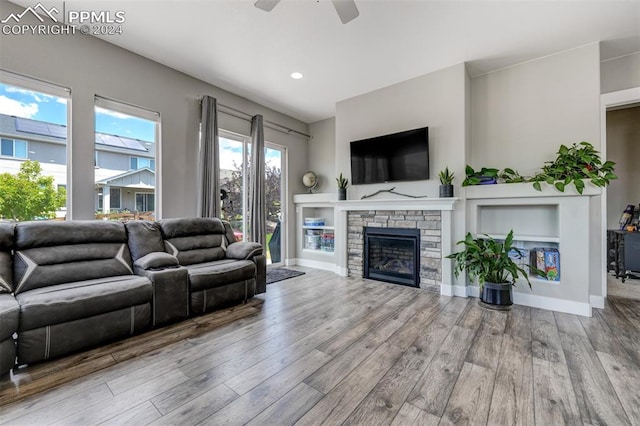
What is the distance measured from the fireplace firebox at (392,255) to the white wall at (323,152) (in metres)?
1.52

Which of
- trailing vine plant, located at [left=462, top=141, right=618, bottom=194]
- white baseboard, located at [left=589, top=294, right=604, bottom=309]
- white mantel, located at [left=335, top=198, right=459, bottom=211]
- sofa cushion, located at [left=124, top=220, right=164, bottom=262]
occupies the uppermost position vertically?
trailing vine plant, located at [left=462, top=141, right=618, bottom=194]

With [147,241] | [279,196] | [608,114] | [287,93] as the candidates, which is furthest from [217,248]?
[608,114]

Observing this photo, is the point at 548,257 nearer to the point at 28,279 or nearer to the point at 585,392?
the point at 585,392

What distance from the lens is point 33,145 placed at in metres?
2.63

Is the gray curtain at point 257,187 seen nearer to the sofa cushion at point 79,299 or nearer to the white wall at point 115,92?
the white wall at point 115,92

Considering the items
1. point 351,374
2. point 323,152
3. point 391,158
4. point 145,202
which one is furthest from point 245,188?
point 351,374

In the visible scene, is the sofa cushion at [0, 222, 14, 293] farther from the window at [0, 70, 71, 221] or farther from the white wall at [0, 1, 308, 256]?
the white wall at [0, 1, 308, 256]

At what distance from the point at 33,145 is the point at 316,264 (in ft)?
13.1

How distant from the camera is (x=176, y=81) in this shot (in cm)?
365

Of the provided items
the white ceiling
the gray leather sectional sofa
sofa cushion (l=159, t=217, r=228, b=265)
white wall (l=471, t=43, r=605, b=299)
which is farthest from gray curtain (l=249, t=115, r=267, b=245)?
white wall (l=471, t=43, r=605, b=299)

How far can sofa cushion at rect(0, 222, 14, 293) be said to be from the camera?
199 cm

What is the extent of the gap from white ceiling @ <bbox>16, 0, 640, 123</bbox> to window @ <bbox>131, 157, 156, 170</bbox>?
124 centimetres

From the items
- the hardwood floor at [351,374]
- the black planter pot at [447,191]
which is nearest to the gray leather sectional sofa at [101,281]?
the hardwood floor at [351,374]

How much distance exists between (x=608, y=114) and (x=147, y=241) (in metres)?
7.15
